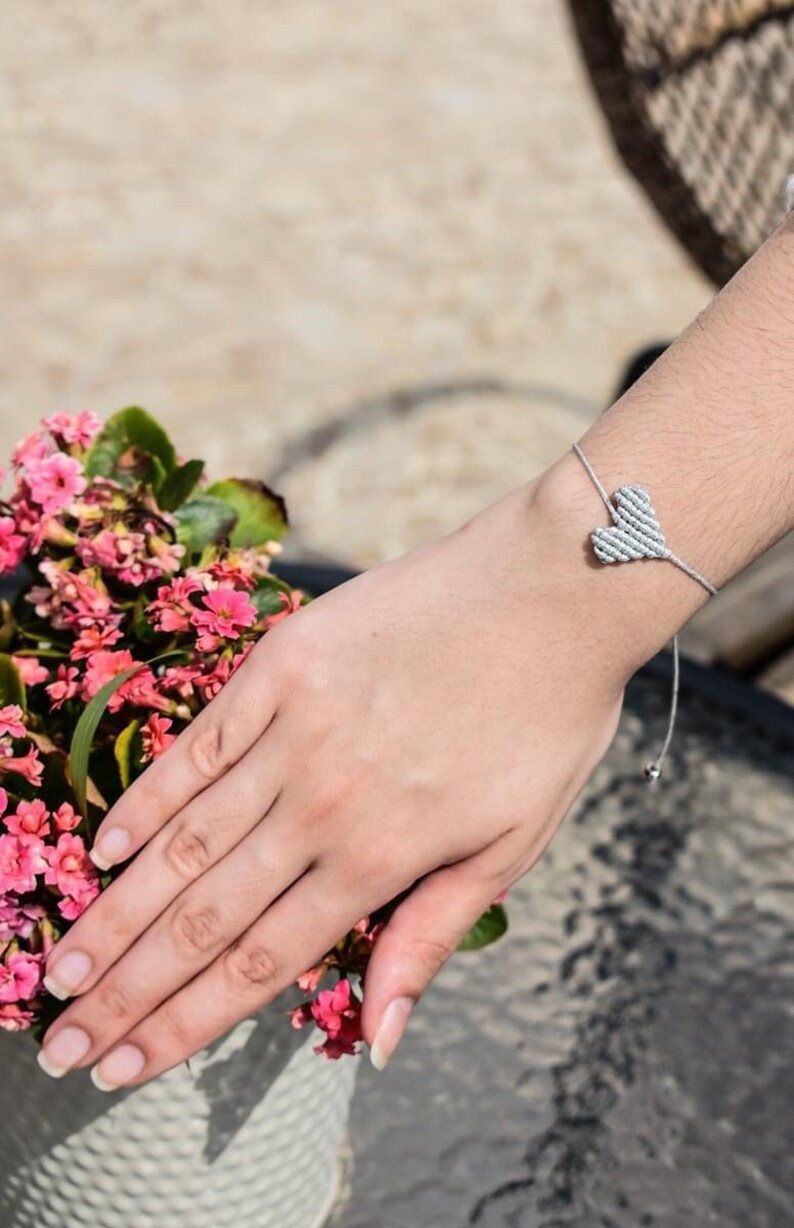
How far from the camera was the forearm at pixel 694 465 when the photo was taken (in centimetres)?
74

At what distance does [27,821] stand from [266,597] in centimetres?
18

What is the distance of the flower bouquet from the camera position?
28.7 inches

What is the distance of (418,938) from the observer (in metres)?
0.74

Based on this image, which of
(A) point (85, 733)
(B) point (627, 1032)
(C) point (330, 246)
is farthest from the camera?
(C) point (330, 246)

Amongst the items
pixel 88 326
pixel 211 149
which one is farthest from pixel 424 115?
pixel 88 326

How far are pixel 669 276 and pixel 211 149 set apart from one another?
1.15 metres

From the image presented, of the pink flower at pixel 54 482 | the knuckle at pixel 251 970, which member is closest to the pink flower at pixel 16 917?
the knuckle at pixel 251 970

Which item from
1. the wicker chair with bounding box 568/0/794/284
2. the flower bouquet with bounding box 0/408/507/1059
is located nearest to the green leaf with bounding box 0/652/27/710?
the flower bouquet with bounding box 0/408/507/1059

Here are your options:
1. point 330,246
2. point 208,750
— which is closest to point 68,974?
point 208,750

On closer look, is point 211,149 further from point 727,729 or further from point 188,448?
point 727,729

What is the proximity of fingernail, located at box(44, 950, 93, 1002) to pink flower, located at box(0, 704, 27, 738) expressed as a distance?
11 cm

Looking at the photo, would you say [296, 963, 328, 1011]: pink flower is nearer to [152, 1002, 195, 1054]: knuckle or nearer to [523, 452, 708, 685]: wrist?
[152, 1002, 195, 1054]: knuckle

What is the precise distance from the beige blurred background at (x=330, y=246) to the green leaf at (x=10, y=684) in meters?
1.79

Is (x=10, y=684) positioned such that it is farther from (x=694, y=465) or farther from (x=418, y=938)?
(x=694, y=465)
